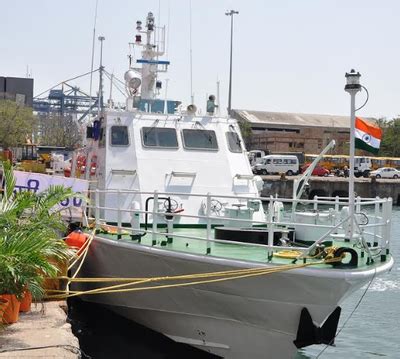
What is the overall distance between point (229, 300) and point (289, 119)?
7726 centimetres

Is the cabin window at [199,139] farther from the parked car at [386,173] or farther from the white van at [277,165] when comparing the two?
the parked car at [386,173]

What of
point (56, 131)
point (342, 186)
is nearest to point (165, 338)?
point (342, 186)

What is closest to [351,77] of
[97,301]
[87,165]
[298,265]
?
[298,265]

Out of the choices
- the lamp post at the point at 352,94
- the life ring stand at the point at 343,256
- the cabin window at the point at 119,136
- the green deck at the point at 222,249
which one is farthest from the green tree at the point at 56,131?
the life ring stand at the point at 343,256

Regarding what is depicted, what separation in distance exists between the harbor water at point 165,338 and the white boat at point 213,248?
0.47 m

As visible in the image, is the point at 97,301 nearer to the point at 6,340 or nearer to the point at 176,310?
the point at 176,310

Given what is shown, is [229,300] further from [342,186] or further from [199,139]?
[342,186]

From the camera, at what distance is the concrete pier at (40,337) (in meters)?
7.20

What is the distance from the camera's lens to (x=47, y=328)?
822cm

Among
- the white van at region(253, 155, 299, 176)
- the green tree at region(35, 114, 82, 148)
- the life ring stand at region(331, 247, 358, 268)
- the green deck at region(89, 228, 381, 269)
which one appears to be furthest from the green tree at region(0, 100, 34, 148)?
the life ring stand at region(331, 247, 358, 268)

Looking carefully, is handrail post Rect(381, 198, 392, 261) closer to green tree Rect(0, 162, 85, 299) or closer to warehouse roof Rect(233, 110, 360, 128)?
green tree Rect(0, 162, 85, 299)

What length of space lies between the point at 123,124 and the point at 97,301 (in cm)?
341

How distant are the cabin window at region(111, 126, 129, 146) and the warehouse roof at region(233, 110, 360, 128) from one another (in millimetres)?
67362

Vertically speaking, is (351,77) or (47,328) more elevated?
(351,77)
